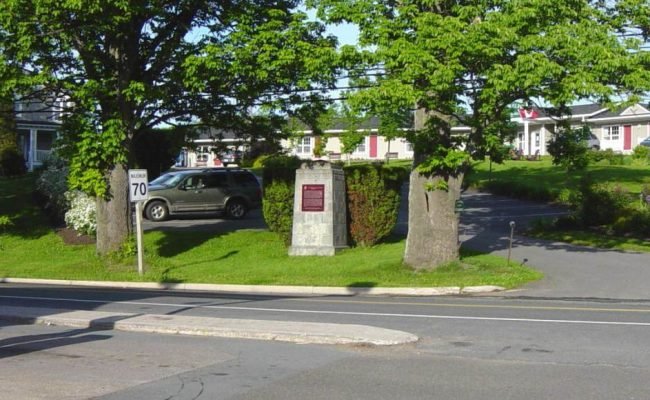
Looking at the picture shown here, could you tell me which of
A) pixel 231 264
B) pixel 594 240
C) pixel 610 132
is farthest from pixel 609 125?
pixel 231 264

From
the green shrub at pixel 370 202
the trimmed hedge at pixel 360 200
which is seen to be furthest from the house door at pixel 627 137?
the green shrub at pixel 370 202

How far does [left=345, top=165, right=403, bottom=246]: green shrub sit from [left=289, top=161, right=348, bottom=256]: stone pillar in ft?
1.66

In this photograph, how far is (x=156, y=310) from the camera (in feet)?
49.7

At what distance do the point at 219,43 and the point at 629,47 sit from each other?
35.6ft

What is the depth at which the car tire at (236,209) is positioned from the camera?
33531 millimetres

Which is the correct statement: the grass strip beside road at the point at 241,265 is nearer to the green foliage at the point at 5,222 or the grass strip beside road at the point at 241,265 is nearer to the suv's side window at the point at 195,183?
the green foliage at the point at 5,222

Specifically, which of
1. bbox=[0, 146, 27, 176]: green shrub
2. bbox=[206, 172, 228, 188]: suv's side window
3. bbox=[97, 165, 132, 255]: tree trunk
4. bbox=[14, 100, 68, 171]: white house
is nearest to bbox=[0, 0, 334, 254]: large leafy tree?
bbox=[97, 165, 132, 255]: tree trunk

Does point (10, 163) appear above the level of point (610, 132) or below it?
below

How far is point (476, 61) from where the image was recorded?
18.5m

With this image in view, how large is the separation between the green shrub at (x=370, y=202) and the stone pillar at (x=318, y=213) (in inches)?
19.9

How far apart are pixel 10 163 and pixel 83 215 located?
21.4 meters

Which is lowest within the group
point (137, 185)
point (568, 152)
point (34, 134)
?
point (137, 185)

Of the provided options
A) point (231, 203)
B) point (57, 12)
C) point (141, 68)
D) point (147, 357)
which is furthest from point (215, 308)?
point (231, 203)

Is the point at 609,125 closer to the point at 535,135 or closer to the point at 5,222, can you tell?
the point at 535,135
